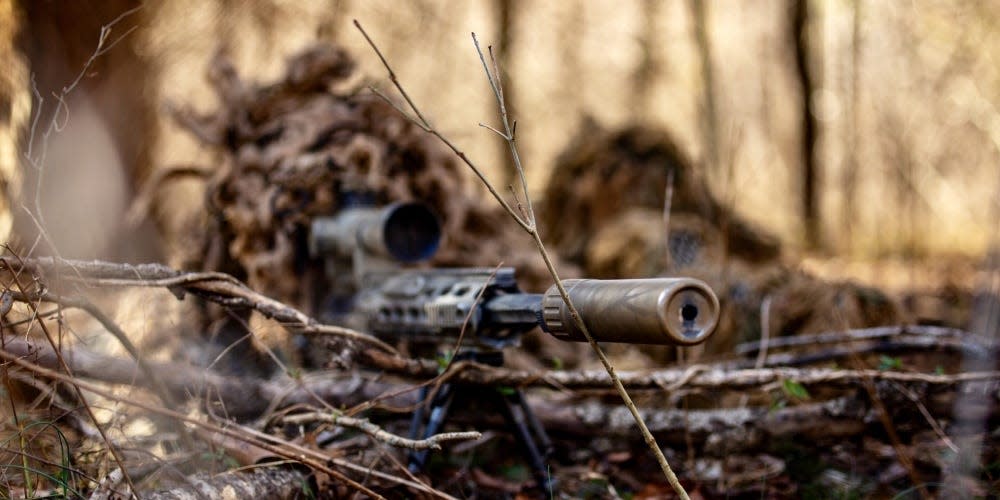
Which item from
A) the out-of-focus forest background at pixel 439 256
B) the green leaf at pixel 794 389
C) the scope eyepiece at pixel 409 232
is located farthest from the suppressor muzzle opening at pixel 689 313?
the scope eyepiece at pixel 409 232

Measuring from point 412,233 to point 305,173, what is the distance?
73 centimetres

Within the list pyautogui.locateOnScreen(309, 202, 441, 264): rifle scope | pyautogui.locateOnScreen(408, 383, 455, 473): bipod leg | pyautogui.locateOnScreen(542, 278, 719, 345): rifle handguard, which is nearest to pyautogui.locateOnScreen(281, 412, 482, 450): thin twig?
pyautogui.locateOnScreen(408, 383, 455, 473): bipod leg

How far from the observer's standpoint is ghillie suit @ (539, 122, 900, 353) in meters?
4.00

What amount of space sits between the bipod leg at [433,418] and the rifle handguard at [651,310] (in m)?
0.80

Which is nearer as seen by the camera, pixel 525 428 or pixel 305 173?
pixel 525 428

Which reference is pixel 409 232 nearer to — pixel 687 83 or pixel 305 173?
pixel 305 173

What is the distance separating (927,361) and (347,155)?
2.57 meters

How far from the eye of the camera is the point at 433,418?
2.33 metres

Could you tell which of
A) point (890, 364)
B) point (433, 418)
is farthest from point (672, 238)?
point (433, 418)

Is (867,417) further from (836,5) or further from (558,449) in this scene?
(836,5)

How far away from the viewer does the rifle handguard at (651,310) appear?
1.51 metres

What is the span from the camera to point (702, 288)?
157cm

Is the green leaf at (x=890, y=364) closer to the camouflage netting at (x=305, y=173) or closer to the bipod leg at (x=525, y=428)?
the bipod leg at (x=525, y=428)

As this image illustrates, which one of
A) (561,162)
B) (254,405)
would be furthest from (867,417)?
(561,162)
